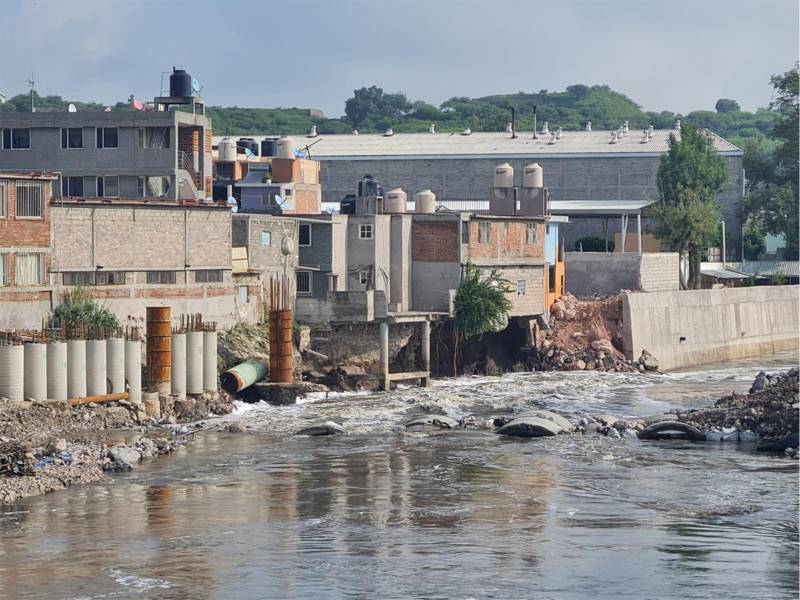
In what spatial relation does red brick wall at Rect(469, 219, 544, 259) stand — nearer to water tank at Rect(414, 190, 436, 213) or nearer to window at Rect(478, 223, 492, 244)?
window at Rect(478, 223, 492, 244)

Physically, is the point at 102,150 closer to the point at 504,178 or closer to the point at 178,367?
the point at 504,178

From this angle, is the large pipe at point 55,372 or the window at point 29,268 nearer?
the large pipe at point 55,372

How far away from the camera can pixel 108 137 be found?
72.0m

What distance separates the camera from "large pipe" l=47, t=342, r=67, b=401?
49.4 meters

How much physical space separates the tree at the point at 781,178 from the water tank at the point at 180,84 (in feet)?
135

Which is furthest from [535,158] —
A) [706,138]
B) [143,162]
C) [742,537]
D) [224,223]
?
[742,537]

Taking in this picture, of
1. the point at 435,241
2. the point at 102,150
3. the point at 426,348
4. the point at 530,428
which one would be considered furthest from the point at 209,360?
the point at 102,150

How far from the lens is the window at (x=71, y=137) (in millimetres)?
72250

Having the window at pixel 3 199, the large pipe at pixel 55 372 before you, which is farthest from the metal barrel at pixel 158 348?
the window at pixel 3 199

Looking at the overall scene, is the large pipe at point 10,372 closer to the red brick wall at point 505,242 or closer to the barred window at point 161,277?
the barred window at point 161,277

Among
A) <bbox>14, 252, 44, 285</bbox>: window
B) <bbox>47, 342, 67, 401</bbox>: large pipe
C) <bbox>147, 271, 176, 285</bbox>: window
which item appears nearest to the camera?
<bbox>47, 342, 67, 401</bbox>: large pipe

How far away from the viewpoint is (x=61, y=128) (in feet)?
237

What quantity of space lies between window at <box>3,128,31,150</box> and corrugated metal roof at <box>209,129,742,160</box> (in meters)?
37.5

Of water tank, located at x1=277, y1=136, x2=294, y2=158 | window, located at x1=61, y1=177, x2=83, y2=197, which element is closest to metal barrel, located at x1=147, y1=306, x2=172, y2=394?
window, located at x1=61, y1=177, x2=83, y2=197
